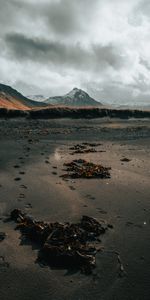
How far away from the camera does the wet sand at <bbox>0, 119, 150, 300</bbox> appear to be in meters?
8.56

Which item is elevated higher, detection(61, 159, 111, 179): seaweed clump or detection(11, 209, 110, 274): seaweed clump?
detection(61, 159, 111, 179): seaweed clump

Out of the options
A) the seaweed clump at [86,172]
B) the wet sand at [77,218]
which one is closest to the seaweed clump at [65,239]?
the wet sand at [77,218]

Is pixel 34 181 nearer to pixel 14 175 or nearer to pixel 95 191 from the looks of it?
pixel 14 175

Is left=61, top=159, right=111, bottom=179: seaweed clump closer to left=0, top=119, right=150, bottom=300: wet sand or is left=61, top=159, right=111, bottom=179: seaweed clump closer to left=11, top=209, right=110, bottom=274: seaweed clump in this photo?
left=0, top=119, right=150, bottom=300: wet sand

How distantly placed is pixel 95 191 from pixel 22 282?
8.50 meters

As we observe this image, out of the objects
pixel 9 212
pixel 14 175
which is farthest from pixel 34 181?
pixel 9 212

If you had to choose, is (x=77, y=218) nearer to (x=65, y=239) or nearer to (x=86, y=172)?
(x=65, y=239)

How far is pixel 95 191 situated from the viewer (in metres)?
16.8

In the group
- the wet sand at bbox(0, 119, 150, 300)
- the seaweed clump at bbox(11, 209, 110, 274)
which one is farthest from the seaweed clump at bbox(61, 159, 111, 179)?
the seaweed clump at bbox(11, 209, 110, 274)

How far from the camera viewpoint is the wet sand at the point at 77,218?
28.1 feet

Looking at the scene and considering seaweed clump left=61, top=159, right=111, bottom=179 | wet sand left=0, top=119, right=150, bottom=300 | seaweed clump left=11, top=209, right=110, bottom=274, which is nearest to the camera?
wet sand left=0, top=119, right=150, bottom=300

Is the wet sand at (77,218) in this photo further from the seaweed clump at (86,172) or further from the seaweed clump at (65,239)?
the seaweed clump at (86,172)

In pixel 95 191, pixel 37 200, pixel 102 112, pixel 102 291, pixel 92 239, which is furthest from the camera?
pixel 102 112

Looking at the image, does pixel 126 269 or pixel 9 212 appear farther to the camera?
pixel 9 212
